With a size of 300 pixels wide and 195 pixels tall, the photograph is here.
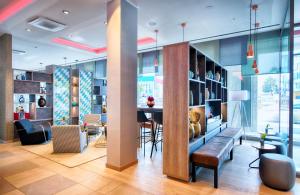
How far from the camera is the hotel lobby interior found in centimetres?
296

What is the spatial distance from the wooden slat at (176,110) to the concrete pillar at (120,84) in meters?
0.82

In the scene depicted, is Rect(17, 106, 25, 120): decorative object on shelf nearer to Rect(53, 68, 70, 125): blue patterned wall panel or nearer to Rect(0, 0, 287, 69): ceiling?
Rect(53, 68, 70, 125): blue patterned wall panel

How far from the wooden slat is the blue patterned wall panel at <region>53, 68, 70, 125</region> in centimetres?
508

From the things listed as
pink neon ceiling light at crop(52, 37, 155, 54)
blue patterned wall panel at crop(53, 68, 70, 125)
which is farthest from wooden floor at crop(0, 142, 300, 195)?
pink neon ceiling light at crop(52, 37, 155, 54)

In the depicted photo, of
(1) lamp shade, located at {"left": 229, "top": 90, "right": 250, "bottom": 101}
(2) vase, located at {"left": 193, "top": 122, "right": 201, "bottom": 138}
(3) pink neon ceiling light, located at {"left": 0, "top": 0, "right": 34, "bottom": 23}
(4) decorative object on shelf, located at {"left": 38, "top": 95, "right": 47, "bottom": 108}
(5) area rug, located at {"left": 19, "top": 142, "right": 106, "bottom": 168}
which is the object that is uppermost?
(3) pink neon ceiling light, located at {"left": 0, "top": 0, "right": 34, "bottom": 23}

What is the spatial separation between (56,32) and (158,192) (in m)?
5.19

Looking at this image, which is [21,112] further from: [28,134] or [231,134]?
[231,134]

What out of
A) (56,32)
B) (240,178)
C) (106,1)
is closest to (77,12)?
(106,1)

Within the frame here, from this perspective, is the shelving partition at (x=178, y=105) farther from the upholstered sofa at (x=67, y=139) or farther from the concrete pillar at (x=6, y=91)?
the concrete pillar at (x=6, y=91)

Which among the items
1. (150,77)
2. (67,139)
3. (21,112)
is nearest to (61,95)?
(21,112)

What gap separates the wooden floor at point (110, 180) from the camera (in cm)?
272

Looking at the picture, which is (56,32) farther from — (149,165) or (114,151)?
(149,165)

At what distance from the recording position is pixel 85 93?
7.61 metres

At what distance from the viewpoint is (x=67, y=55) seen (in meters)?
8.59
